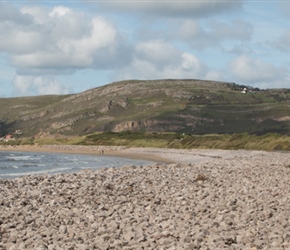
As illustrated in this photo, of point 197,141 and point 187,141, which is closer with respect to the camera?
point 197,141

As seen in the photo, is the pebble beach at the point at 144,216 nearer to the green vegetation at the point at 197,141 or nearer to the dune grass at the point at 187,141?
the dune grass at the point at 187,141

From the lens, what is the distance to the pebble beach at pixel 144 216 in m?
14.6

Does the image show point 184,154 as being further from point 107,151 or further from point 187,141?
point 107,151

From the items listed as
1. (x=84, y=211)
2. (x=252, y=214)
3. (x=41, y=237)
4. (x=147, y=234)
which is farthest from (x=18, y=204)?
(x=252, y=214)

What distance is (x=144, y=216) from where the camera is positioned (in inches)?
734

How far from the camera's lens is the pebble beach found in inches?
574

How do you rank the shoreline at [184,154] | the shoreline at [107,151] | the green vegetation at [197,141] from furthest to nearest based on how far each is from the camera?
the green vegetation at [197,141]
the shoreline at [107,151]
the shoreline at [184,154]

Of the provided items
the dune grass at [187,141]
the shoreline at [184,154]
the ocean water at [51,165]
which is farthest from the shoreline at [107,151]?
the ocean water at [51,165]

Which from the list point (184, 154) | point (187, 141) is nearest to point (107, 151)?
point (187, 141)

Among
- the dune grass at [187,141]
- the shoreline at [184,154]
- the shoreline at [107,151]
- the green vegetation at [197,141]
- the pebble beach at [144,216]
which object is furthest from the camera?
the dune grass at [187,141]

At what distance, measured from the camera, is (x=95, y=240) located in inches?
594

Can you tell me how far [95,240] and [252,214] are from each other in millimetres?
5626

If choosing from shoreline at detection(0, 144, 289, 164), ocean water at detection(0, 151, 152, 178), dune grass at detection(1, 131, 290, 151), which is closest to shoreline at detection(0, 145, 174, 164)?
shoreline at detection(0, 144, 289, 164)

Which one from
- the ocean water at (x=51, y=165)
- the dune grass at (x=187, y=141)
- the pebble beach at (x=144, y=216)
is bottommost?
the ocean water at (x=51, y=165)
